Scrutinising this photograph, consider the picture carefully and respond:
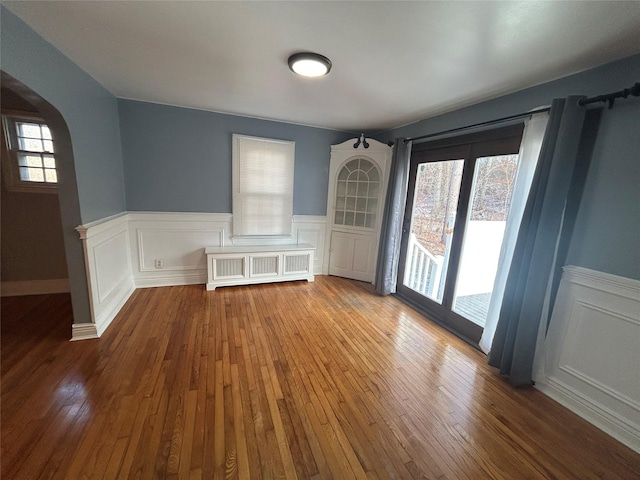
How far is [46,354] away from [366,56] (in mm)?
3414

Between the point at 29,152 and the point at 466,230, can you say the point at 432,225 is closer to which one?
the point at 466,230

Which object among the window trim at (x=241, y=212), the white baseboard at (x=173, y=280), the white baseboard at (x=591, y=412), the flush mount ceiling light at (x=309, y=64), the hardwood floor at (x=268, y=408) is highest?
the flush mount ceiling light at (x=309, y=64)

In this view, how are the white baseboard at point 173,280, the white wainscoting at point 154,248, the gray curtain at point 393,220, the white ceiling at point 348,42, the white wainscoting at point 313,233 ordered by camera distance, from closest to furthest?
1. the white ceiling at point 348,42
2. the white wainscoting at point 154,248
3. the gray curtain at point 393,220
4. the white baseboard at point 173,280
5. the white wainscoting at point 313,233

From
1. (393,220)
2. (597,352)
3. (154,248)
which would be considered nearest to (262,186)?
(154,248)

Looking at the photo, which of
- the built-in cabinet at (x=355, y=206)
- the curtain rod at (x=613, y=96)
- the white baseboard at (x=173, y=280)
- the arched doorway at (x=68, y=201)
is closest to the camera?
the curtain rod at (x=613, y=96)

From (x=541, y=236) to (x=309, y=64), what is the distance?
2120 millimetres

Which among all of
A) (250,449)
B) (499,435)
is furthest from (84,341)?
(499,435)

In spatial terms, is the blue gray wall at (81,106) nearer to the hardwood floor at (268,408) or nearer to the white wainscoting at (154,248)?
the white wainscoting at (154,248)

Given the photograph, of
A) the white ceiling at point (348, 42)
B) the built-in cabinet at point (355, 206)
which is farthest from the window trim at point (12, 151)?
the built-in cabinet at point (355, 206)

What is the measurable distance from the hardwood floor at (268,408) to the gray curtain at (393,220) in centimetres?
104

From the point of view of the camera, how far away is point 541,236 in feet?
6.21

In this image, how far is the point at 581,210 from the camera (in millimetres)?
1843

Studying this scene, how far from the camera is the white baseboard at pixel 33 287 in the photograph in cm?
306

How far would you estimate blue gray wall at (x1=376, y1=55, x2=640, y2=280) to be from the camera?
63.1 inches
